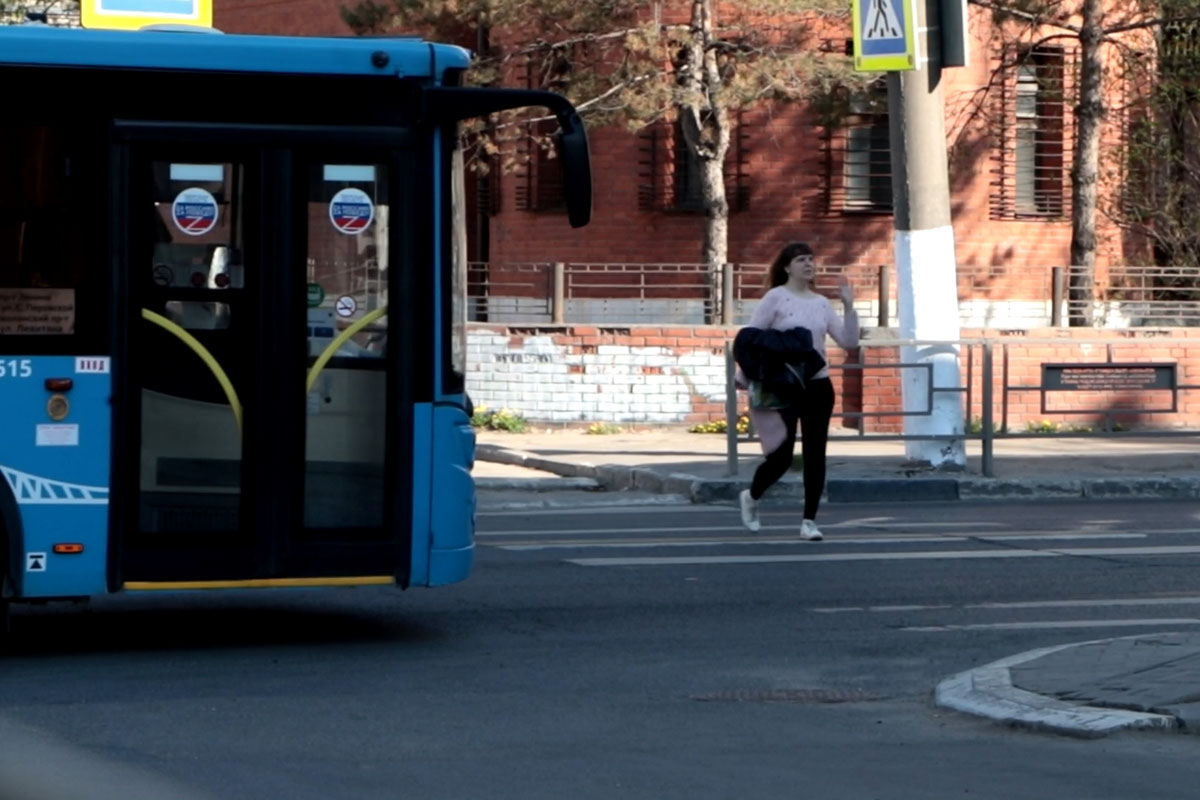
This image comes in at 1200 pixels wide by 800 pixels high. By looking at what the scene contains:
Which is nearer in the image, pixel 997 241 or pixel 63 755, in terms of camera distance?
pixel 63 755

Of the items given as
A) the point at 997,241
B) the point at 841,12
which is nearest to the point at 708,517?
the point at 841,12

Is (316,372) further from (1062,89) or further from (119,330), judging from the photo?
(1062,89)

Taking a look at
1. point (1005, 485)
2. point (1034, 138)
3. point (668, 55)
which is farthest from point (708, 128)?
point (1005, 485)

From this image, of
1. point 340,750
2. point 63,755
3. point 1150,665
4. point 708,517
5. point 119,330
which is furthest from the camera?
point 708,517

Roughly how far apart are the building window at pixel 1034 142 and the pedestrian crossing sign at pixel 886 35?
1048 centimetres

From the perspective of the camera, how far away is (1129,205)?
87.6ft

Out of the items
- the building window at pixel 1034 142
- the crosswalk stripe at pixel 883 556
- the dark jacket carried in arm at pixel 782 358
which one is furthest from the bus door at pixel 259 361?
the building window at pixel 1034 142

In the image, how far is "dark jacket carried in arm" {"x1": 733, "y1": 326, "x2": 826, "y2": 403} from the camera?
1219cm

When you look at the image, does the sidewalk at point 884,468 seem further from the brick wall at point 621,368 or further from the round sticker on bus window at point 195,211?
the round sticker on bus window at point 195,211

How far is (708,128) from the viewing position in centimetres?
2362

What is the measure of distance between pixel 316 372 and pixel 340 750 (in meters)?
2.29

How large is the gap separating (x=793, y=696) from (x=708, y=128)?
1676 cm

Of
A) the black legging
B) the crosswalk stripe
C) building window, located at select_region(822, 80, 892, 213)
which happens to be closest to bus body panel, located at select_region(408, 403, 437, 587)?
the crosswalk stripe

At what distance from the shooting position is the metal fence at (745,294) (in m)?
22.8
